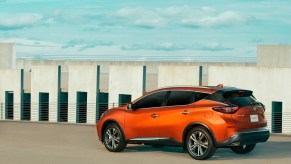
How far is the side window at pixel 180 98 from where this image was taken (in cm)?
1222

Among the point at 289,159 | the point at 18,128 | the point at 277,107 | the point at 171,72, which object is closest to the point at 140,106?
the point at 289,159

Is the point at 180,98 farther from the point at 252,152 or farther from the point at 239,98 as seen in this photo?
the point at 252,152

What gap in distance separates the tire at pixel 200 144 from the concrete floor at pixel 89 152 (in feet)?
0.56

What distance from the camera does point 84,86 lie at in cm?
2973

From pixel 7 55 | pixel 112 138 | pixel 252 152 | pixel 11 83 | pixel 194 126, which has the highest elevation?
pixel 7 55

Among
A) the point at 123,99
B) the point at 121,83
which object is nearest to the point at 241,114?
the point at 121,83

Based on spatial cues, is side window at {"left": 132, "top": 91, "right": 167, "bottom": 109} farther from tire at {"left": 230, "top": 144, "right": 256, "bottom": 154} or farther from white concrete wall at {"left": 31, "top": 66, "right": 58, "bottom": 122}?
white concrete wall at {"left": 31, "top": 66, "right": 58, "bottom": 122}

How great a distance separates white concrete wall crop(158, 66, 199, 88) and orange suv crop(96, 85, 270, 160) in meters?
13.6

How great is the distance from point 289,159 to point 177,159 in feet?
8.29

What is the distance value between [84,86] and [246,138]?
1883 centimetres

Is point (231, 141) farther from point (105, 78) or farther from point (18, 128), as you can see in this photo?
point (105, 78)

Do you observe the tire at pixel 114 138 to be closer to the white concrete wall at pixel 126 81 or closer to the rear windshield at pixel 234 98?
the rear windshield at pixel 234 98

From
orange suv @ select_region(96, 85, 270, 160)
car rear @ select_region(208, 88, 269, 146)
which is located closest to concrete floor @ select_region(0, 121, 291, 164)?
orange suv @ select_region(96, 85, 270, 160)

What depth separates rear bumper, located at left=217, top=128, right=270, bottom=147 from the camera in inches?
453
